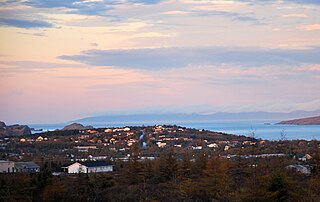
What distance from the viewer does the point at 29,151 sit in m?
62.6

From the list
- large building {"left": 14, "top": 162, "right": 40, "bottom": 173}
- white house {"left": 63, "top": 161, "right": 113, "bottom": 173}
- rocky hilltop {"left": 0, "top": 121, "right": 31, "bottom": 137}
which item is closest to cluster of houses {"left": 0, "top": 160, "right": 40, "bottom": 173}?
large building {"left": 14, "top": 162, "right": 40, "bottom": 173}

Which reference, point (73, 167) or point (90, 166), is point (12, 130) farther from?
point (90, 166)

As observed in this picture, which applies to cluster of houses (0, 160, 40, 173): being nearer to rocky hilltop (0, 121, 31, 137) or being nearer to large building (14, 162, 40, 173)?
large building (14, 162, 40, 173)

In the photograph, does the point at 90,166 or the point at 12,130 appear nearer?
the point at 90,166

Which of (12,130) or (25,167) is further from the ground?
(12,130)

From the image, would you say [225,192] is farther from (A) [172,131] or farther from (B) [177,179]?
(A) [172,131]

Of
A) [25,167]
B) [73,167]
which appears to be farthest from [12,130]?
[73,167]

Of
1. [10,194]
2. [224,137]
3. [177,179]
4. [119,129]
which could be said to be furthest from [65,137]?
[10,194]

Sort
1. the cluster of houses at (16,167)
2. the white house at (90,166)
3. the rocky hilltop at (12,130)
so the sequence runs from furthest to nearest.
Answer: the rocky hilltop at (12,130)
the cluster of houses at (16,167)
the white house at (90,166)

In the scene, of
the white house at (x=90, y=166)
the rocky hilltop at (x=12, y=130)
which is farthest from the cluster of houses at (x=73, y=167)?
the rocky hilltop at (x=12, y=130)

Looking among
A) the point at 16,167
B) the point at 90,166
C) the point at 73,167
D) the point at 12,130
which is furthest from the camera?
the point at 12,130

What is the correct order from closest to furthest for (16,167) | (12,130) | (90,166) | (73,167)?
(73,167) → (90,166) → (16,167) → (12,130)

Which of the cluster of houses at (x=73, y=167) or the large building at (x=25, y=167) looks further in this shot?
the large building at (x=25, y=167)

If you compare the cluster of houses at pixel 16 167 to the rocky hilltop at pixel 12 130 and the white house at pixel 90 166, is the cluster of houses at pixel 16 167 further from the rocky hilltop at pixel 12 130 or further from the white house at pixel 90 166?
the rocky hilltop at pixel 12 130
